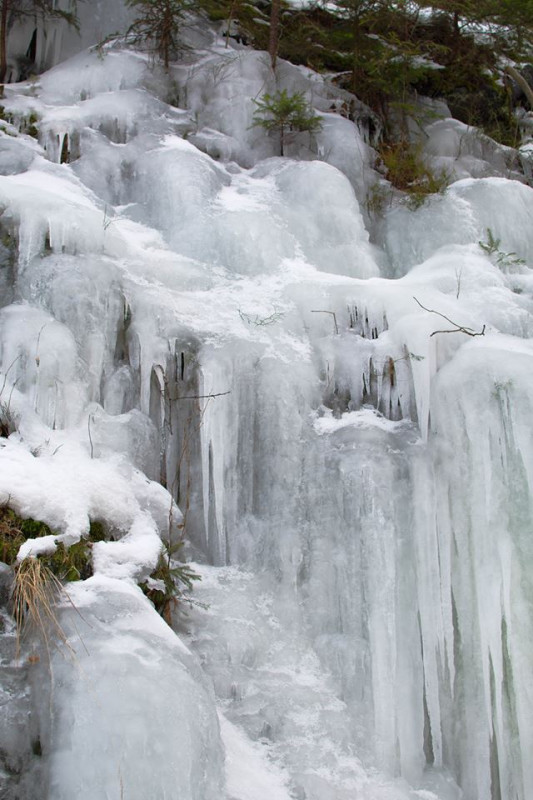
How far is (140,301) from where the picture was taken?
595 cm

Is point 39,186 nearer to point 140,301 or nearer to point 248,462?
point 140,301

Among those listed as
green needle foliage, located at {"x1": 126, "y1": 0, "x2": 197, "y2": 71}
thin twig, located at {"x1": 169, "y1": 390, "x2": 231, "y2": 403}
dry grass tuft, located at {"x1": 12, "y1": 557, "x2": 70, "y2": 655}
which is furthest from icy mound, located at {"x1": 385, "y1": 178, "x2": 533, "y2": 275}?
dry grass tuft, located at {"x1": 12, "y1": 557, "x2": 70, "y2": 655}

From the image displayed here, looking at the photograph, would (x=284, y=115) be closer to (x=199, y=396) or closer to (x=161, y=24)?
(x=161, y=24)

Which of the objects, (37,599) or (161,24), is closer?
(37,599)

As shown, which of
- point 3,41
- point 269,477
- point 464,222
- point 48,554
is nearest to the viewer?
Answer: point 48,554

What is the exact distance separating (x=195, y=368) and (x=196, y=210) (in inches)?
72.8

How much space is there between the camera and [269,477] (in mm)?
5629

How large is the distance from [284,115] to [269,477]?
439cm

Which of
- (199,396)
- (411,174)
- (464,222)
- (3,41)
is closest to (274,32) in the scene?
(411,174)

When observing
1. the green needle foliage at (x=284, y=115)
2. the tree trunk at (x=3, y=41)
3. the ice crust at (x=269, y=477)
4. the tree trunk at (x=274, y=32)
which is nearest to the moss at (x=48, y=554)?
the ice crust at (x=269, y=477)

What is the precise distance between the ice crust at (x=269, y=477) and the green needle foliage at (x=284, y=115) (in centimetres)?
126

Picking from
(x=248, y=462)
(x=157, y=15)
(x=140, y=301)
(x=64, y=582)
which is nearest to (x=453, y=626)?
(x=248, y=462)

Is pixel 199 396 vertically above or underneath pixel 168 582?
above

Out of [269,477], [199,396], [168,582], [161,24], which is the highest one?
[161,24]
